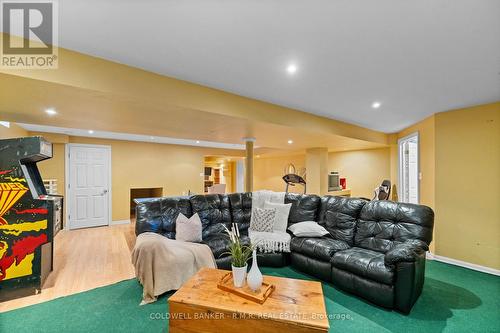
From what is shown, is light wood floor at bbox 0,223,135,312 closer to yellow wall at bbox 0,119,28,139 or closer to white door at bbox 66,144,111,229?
white door at bbox 66,144,111,229

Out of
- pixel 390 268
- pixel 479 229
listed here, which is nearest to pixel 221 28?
pixel 390 268

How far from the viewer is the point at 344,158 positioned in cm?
739

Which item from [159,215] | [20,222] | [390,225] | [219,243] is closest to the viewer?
[20,222]

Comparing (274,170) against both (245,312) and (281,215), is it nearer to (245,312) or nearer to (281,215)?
(281,215)

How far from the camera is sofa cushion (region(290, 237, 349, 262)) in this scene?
→ 9.05 ft

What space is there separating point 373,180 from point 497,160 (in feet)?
11.3

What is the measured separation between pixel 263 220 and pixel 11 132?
4892 millimetres

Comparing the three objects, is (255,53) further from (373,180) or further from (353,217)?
(373,180)

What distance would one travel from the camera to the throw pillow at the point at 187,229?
301 cm

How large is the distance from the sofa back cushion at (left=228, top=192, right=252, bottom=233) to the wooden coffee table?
1841 millimetres

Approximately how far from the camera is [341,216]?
3.24 metres

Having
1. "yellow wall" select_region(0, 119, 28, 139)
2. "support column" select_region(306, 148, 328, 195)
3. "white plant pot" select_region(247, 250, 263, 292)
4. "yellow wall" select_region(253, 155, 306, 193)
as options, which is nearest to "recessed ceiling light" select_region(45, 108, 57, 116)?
"yellow wall" select_region(0, 119, 28, 139)

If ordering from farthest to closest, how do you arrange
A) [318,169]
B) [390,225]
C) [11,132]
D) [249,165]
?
1. [318,169]
2. [249,165]
3. [11,132]
4. [390,225]

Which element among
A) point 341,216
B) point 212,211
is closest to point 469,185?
point 341,216
